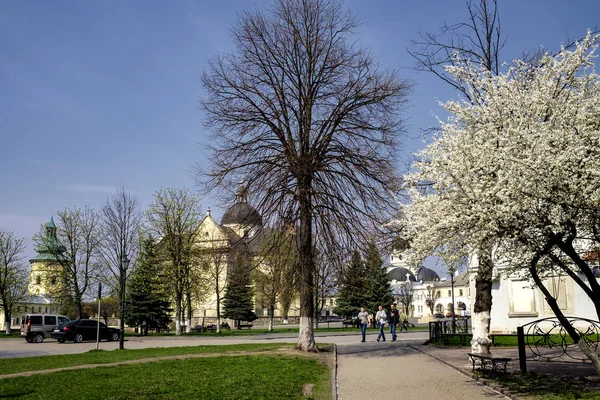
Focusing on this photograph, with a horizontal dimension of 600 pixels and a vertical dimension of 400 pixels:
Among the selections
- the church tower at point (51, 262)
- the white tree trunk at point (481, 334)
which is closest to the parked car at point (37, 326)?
the church tower at point (51, 262)

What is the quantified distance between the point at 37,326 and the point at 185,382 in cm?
2762

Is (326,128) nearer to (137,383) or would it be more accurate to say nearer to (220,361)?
(220,361)

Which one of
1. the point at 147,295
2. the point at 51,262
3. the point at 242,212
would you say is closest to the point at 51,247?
the point at 51,262

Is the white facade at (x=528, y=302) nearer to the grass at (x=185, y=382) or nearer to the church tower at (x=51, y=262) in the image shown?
the grass at (x=185, y=382)

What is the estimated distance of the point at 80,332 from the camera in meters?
34.3

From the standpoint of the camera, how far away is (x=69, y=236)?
52938 millimetres

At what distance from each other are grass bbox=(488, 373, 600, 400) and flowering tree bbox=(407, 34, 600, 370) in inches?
28.9

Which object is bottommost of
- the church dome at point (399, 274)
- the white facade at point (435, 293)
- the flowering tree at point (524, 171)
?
the white facade at point (435, 293)

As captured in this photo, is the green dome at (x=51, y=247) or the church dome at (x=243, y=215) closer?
the church dome at (x=243, y=215)

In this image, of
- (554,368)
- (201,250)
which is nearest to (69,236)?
(201,250)

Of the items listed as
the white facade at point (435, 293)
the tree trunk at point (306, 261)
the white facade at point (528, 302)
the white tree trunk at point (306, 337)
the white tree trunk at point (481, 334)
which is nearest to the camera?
the white tree trunk at point (481, 334)

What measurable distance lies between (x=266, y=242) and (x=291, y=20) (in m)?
Answer: 8.82

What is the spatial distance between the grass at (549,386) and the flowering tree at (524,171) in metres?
0.73

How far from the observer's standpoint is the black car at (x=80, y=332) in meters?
33.7
